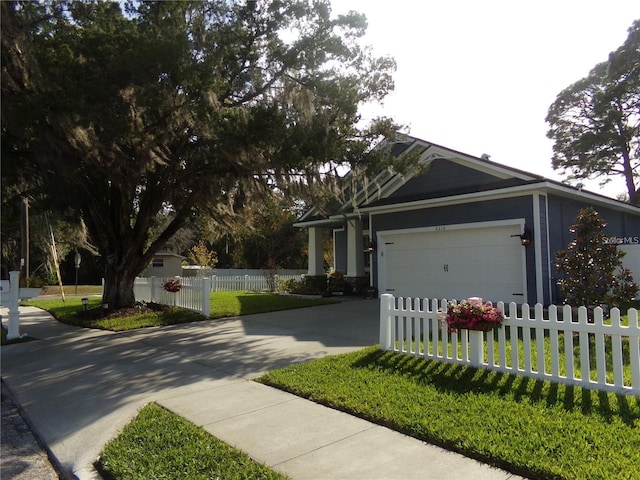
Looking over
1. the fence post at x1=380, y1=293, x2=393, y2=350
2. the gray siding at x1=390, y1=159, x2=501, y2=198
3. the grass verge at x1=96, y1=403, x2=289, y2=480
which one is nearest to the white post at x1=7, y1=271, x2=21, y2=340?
the grass verge at x1=96, y1=403, x2=289, y2=480

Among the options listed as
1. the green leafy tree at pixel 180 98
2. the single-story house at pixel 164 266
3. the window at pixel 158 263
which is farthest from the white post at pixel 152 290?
the window at pixel 158 263

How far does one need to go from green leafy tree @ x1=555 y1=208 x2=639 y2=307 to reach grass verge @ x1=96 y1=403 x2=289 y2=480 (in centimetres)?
680

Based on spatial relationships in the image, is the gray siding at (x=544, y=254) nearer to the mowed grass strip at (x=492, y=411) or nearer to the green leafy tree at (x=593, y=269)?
the green leafy tree at (x=593, y=269)

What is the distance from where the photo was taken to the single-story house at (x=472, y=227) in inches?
451

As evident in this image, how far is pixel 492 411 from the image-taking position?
14.0 feet

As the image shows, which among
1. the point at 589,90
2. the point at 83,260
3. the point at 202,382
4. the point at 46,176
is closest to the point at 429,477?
the point at 202,382

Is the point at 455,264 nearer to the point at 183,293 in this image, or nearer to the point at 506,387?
the point at 183,293

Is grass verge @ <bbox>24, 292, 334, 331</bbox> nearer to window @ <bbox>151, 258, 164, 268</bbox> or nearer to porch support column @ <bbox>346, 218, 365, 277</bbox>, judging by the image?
porch support column @ <bbox>346, 218, 365, 277</bbox>

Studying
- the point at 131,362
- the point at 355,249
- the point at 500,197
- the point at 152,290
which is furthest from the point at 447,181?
the point at 152,290

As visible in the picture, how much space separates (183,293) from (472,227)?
8.66m

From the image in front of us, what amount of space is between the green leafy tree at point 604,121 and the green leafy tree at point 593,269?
26497mm

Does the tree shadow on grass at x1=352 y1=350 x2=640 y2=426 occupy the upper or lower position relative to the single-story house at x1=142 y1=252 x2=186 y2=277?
lower

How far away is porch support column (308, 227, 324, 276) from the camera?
1933 centimetres

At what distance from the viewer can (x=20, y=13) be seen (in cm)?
782
